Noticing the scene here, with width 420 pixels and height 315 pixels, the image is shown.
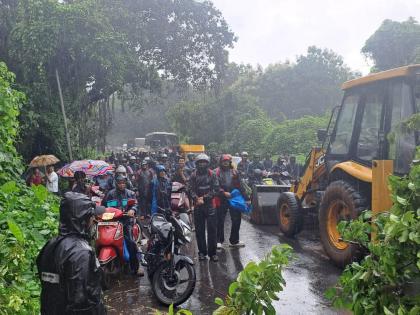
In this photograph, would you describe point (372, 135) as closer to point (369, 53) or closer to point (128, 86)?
point (128, 86)

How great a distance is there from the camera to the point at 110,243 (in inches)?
217

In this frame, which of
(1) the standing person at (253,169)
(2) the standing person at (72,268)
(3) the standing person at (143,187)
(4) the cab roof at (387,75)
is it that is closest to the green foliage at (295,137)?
(1) the standing person at (253,169)

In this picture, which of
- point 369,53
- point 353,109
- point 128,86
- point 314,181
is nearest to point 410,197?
point 353,109

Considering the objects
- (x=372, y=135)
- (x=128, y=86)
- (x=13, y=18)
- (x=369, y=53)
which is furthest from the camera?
(x=369, y=53)

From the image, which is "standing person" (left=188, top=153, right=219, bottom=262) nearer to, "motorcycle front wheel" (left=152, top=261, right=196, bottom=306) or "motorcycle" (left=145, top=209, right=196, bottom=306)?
"motorcycle" (left=145, top=209, right=196, bottom=306)

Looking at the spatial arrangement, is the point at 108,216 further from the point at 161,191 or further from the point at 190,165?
the point at 190,165

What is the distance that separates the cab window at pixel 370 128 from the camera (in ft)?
20.3

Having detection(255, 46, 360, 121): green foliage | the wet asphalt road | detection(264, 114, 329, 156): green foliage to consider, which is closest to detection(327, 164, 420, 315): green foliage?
the wet asphalt road

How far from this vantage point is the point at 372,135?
632 centimetres

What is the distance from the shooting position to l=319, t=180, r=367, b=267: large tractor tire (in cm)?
588

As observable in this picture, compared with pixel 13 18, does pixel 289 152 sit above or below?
below

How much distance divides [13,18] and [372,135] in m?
10.1

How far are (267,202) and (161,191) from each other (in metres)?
2.52

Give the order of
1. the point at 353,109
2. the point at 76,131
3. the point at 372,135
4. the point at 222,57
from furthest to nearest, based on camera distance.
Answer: the point at 222,57 < the point at 76,131 < the point at 353,109 < the point at 372,135
